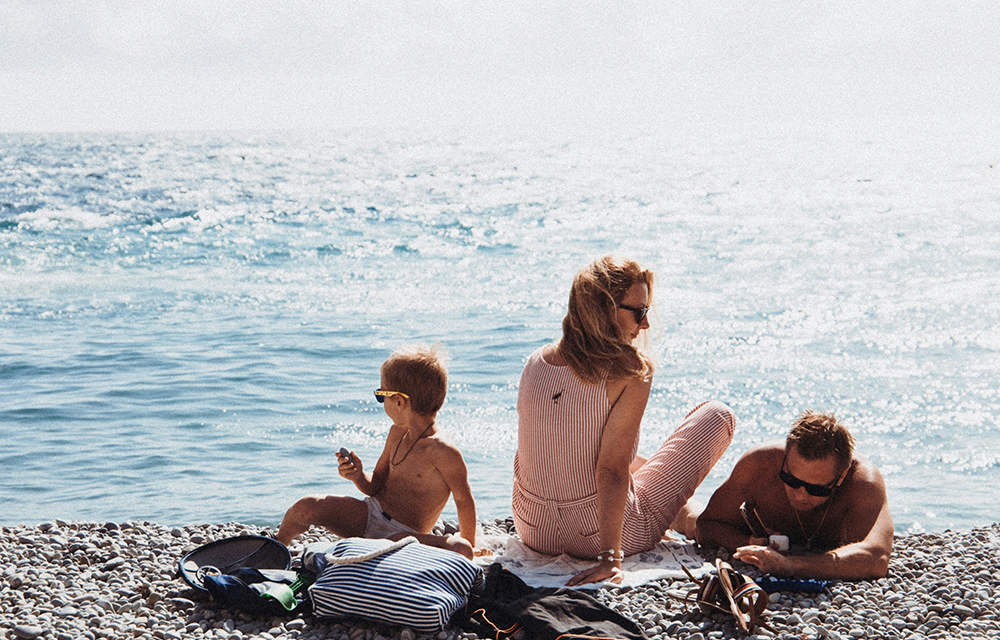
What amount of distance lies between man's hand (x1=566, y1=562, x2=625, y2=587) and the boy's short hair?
0.96 m

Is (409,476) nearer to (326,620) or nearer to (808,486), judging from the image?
(326,620)

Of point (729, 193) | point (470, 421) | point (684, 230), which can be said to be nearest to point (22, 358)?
point (470, 421)

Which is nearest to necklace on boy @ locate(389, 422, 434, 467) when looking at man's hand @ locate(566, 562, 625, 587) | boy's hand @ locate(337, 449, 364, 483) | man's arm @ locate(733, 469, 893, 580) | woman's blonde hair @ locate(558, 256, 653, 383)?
boy's hand @ locate(337, 449, 364, 483)

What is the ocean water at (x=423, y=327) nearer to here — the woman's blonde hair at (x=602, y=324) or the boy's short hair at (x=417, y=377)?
the woman's blonde hair at (x=602, y=324)

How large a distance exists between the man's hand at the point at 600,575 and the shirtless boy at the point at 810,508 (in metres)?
0.52

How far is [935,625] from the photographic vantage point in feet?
11.5

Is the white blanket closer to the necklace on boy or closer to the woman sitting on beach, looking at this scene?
the woman sitting on beach

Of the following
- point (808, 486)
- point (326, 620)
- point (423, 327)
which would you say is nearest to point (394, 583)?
point (326, 620)

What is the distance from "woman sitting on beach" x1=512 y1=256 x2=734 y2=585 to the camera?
3.95 m

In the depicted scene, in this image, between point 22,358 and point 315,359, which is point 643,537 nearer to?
point 315,359

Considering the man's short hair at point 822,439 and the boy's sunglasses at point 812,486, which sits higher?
the man's short hair at point 822,439

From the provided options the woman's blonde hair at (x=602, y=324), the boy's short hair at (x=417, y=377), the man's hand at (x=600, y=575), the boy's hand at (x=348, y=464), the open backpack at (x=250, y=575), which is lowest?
the man's hand at (x=600, y=575)

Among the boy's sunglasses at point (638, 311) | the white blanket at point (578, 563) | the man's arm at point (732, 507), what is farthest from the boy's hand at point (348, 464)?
the man's arm at point (732, 507)

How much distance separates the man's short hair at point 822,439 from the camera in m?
3.95
